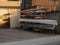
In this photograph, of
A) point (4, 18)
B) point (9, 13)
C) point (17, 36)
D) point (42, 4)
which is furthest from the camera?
point (42, 4)

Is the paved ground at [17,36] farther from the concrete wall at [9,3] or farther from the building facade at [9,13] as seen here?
the concrete wall at [9,3]

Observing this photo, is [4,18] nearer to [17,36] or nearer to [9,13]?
[9,13]

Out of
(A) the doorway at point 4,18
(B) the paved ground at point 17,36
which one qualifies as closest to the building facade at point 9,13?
(A) the doorway at point 4,18

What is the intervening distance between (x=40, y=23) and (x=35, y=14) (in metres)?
1.83

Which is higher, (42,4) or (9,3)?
(9,3)

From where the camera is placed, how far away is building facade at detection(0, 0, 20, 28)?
75.2 ft

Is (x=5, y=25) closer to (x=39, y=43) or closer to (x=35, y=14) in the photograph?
(x=35, y=14)

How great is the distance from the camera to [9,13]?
23109mm

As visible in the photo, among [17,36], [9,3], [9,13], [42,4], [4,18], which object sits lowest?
[17,36]

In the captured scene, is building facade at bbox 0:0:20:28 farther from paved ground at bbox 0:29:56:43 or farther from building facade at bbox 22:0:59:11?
paved ground at bbox 0:29:56:43

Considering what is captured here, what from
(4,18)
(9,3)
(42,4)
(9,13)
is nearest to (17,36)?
(4,18)

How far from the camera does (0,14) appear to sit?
2283cm

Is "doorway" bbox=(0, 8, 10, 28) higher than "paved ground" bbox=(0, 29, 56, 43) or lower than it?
higher

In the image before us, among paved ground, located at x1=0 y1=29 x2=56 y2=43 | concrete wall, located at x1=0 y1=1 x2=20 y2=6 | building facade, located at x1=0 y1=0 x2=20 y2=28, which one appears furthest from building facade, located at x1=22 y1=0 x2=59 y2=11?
paved ground, located at x1=0 y1=29 x2=56 y2=43
